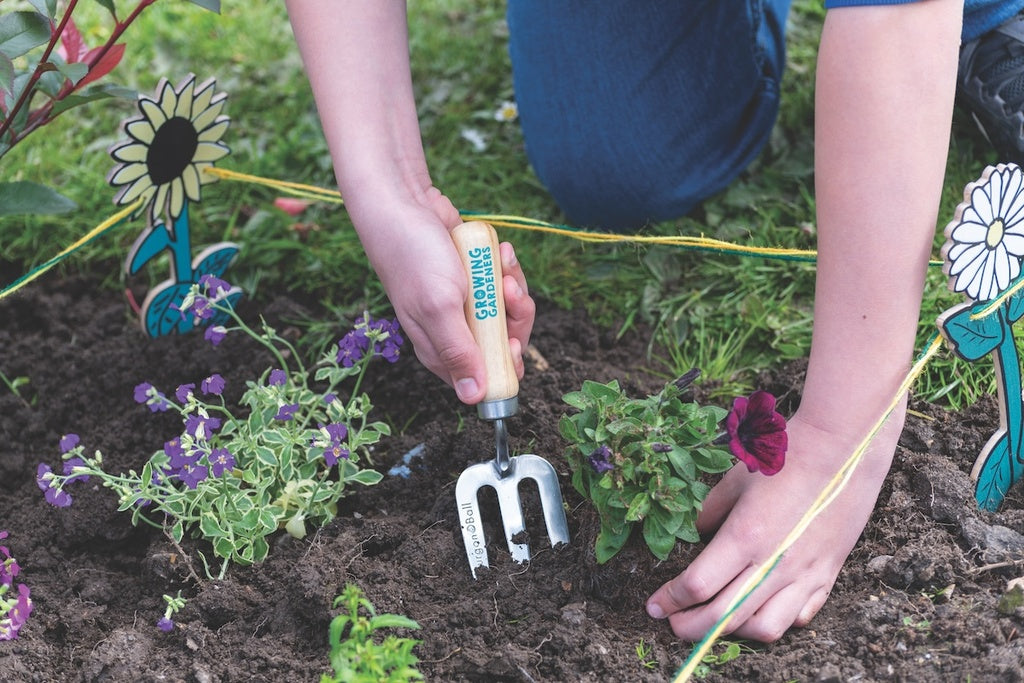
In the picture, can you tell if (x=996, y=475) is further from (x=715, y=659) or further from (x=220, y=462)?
(x=220, y=462)

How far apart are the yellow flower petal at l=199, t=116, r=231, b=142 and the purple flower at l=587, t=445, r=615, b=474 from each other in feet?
3.53

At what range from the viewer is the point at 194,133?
2.03 meters

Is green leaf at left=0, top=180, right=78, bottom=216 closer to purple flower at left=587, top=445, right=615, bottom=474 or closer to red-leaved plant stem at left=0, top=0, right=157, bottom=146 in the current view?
red-leaved plant stem at left=0, top=0, right=157, bottom=146

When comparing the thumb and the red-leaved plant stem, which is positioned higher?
the red-leaved plant stem

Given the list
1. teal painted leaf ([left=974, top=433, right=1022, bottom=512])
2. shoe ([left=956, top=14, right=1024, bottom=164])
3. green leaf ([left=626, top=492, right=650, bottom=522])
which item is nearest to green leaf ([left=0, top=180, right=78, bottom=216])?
green leaf ([left=626, top=492, right=650, bottom=522])

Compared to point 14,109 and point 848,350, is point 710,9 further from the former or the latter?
point 14,109

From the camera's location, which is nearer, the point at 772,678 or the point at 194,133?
the point at 772,678

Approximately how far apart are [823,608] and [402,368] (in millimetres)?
941

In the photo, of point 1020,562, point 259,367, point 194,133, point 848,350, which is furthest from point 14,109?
point 1020,562

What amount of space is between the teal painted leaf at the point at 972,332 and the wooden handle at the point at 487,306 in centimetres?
63

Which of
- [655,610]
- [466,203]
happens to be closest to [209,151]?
[466,203]

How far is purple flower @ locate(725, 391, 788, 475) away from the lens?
53.4 inches

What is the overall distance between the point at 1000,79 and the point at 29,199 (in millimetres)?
1919

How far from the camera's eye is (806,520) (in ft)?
4.33
